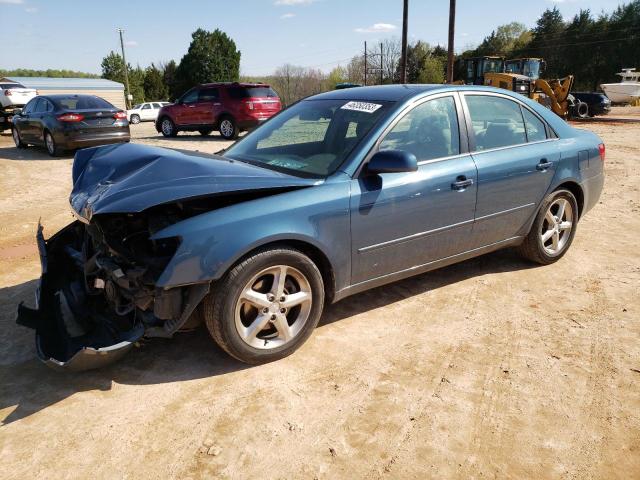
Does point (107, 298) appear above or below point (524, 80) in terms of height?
below

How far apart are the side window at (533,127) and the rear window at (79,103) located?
1065 cm

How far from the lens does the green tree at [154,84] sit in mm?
55438

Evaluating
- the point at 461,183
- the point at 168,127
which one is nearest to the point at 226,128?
the point at 168,127

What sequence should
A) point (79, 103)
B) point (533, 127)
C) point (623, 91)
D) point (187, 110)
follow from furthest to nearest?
point (623, 91), point (187, 110), point (79, 103), point (533, 127)

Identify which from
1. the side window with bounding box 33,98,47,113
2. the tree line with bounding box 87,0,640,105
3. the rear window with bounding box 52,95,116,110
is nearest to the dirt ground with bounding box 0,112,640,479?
the rear window with bounding box 52,95,116,110

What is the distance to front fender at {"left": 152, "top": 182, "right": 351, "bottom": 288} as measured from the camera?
8.93ft

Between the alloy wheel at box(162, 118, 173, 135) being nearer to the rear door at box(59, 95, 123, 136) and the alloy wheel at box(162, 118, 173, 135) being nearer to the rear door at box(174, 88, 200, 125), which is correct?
the rear door at box(174, 88, 200, 125)

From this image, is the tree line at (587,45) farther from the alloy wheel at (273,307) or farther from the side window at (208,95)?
the alloy wheel at (273,307)

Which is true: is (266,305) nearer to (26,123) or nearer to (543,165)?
(543,165)

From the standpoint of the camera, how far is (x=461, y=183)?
376cm

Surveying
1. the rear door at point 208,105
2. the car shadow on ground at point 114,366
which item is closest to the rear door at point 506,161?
the car shadow on ground at point 114,366

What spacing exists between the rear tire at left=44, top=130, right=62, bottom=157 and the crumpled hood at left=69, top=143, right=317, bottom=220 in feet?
31.6

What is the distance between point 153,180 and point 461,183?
218 cm

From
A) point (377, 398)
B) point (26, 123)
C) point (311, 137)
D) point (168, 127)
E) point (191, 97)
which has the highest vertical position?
point (191, 97)
